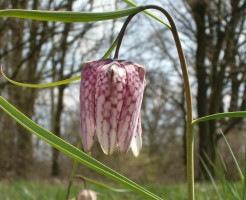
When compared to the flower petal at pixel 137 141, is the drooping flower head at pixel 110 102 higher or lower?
higher

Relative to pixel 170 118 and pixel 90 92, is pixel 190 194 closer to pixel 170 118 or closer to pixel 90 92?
pixel 90 92

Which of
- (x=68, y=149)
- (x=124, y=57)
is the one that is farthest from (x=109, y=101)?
(x=124, y=57)

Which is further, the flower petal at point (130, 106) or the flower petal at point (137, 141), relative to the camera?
the flower petal at point (137, 141)

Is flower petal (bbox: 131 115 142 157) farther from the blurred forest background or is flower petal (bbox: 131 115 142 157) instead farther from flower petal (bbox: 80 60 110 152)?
the blurred forest background

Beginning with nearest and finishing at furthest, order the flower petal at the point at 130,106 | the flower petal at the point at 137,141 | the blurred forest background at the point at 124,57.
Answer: the flower petal at the point at 130,106
the flower petal at the point at 137,141
the blurred forest background at the point at 124,57

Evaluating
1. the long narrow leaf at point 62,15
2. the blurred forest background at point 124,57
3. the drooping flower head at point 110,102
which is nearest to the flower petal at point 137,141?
the drooping flower head at point 110,102

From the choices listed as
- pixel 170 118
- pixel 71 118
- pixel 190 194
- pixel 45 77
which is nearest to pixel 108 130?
pixel 190 194

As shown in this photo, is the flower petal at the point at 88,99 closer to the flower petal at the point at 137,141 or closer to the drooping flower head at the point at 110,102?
the drooping flower head at the point at 110,102
